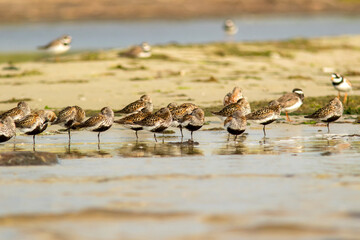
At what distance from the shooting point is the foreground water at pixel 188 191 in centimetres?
923

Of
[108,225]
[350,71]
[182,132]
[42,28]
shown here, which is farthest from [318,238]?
[42,28]

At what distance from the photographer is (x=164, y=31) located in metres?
65.2

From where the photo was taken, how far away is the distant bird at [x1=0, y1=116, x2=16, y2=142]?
15.4 metres

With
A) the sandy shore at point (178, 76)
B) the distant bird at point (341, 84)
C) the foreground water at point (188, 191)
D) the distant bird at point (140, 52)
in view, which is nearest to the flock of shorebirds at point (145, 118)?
the foreground water at point (188, 191)

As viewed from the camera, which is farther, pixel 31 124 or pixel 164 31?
pixel 164 31

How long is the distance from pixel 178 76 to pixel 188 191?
16127 millimetres

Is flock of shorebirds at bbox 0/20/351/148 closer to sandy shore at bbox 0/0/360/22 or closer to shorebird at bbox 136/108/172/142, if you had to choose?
shorebird at bbox 136/108/172/142

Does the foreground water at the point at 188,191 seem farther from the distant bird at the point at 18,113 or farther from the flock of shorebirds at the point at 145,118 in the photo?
the distant bird at the point at 18,113

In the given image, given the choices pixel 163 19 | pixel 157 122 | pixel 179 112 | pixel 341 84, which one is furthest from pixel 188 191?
pixel 163 19

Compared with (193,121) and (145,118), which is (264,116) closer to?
(193,121)

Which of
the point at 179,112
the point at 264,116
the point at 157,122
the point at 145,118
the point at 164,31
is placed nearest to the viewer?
the point at 157,122

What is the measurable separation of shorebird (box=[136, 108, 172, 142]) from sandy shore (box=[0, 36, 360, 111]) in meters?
4.80

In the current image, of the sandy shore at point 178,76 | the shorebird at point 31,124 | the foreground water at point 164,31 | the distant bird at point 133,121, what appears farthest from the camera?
the foreground water at point 164,31

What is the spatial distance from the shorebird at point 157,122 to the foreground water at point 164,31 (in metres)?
32.0
